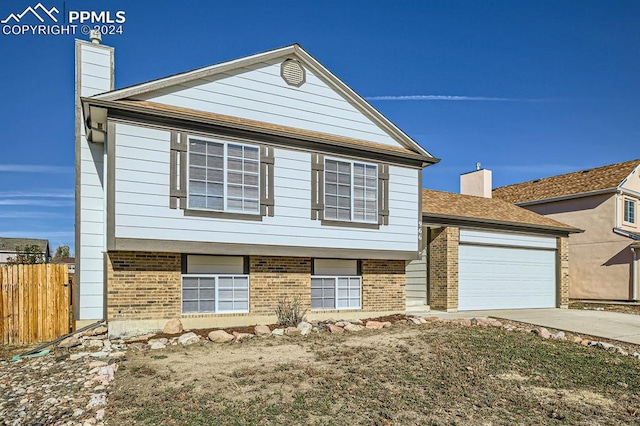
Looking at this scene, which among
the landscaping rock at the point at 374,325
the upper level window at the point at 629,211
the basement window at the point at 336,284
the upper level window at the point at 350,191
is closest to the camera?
the landscaping rock at the point at 374,325

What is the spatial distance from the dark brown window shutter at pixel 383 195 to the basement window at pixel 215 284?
3.85 m

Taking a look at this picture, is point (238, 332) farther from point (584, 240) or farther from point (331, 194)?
point (584, 240)

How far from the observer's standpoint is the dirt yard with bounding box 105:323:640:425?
18.3ft

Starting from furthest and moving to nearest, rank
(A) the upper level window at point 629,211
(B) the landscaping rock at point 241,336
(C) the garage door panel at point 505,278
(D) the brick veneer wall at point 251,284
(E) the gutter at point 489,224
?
1. (A) the upper level window at point 629,211
2. (C) the garage door panel at point 505,278
3. (E) the gutter at point 489,224
4. (D) the brick veneer wall at point 251,284
5. (B) the landscaping rock at point 241,336

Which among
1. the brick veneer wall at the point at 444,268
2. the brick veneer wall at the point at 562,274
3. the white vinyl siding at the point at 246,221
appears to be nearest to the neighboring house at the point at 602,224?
the brick veneer wall at the point at 562,274

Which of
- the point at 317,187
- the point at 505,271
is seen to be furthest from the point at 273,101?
the point at 505,271

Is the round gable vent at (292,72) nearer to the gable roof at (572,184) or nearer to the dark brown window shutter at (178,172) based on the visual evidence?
the dark brown window shutter at (178,172)

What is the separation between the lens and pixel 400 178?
13195 millimetres

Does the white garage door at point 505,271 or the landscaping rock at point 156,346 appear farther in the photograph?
the white garage door at point 505,271

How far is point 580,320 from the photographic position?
549 inches

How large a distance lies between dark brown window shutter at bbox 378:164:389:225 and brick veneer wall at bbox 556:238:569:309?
9.28 metres

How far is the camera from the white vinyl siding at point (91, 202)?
11.0 metres

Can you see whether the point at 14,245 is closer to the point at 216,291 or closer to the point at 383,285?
the point at 216,291

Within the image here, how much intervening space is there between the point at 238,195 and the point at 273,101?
271cm
